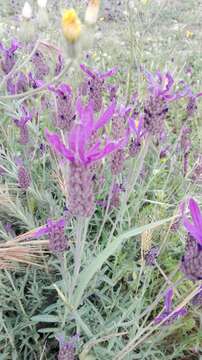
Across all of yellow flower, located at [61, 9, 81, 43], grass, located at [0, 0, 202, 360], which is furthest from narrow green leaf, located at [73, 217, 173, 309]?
yellow flower, located at [61, 9, 81, 43]

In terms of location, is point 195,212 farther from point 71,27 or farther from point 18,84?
point 18,84

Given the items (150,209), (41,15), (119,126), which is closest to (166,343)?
(150,209)

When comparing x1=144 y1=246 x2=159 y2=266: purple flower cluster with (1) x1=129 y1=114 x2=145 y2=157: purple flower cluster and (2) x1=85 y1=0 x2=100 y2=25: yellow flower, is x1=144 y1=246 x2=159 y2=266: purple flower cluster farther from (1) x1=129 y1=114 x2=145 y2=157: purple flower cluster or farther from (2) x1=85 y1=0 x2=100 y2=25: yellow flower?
(2) x1=85 y1=0 x2=100 y2=25: yellow flower

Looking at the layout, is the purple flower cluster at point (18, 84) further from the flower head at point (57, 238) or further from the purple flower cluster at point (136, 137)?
the flower head at point (57, 238)

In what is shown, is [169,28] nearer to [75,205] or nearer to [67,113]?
[67,113]

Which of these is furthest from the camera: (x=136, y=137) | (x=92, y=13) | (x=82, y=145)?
(x=136, y=137)

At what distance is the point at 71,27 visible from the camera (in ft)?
2.25

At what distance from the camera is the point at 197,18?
419 centimetres

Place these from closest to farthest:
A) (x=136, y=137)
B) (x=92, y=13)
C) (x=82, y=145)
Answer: (x=82, y=145) < (x=92, y=13) < (x=136, y=137)

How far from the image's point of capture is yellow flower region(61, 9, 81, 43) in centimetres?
68

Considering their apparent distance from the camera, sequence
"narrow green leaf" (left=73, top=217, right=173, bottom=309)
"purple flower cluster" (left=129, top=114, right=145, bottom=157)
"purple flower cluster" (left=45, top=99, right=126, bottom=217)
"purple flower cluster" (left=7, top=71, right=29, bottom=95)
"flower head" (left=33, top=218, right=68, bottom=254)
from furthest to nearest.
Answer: "purple flower cluster" (left=7, top=71, right=29, bottom=95), "purple flower cluster" (left=129, top=114, right=145, bottom=157), "flower head" (left=33, top=218, right=68, bottom=254), "narrow green leaf" (left=73, top=217, right=173, bottom=309), "purple flower cluster" (left=45, top=99, right=126, bottom=217)

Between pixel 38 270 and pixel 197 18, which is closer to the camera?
pixel 38 270

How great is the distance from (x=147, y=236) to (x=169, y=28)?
11.5 ft

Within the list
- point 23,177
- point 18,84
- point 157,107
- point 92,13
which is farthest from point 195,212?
point 18,84
